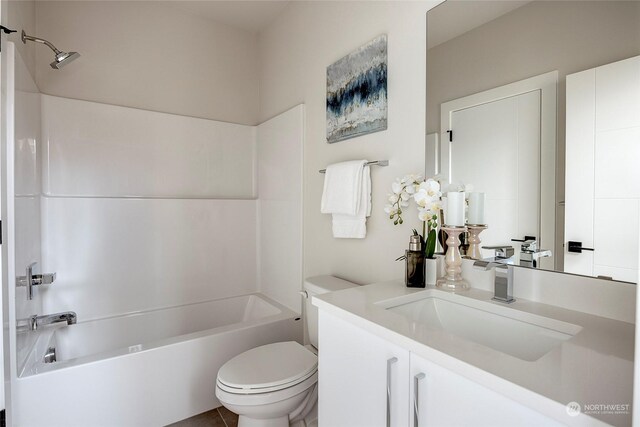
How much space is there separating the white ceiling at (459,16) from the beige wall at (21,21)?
5.53 ft

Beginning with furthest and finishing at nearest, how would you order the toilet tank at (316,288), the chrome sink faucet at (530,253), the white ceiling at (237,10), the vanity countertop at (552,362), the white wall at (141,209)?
the white ceiling at (237,10) → the white wall at (141,209) → the toilet tank at (316,288) → the chrome sink faucet at (530,253) → the vanity countertop at (552,362)

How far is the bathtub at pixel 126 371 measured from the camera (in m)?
1.50

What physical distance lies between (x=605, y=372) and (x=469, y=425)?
28cm

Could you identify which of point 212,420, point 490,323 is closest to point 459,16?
point 490,323

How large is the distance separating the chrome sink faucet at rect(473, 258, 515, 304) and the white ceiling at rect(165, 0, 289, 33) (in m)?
2.26

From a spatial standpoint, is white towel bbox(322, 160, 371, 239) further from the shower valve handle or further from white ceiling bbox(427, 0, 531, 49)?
the shower valve handle

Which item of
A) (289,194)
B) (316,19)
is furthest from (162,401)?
(316,19)

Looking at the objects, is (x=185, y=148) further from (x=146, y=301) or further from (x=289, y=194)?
(x=146, y=301)

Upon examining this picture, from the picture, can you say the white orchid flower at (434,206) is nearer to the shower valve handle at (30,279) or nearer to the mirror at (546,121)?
the mirror at (546,121)

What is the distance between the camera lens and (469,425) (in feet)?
2.21

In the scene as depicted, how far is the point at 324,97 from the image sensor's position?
1.98 metres

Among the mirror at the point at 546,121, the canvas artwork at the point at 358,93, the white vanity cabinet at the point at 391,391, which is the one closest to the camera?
the white vanity cabinet at the point at 391,391

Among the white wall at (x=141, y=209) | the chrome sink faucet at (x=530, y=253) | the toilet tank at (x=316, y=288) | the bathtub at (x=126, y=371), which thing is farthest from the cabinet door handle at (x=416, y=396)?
the white wall at (x=141, y=209)

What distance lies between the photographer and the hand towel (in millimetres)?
1603
